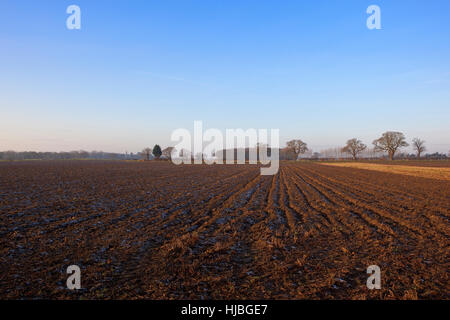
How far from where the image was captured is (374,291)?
15.9 feet

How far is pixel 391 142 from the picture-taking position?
108 metres

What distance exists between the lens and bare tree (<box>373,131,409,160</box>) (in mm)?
105938

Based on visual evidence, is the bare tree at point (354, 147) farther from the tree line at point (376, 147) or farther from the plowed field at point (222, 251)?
the plowed field at point (222, 251)

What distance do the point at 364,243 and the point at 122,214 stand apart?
10017 millimetres

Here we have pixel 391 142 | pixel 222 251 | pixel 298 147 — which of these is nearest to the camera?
pixel 222 251

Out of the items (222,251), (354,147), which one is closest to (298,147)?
(354,147)

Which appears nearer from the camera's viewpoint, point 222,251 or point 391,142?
point 222,251

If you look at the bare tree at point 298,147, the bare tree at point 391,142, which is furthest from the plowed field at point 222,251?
the bare tree at point 298,147

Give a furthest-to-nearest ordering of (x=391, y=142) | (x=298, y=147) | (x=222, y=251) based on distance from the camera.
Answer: (x=298, y=147), (x=391, y=142), (x=222, y=251)

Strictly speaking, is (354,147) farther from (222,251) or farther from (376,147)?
(222,251)

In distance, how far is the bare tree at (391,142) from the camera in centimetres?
10594
